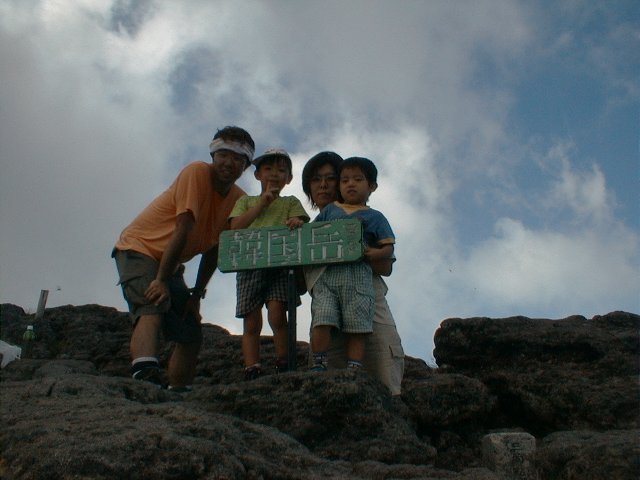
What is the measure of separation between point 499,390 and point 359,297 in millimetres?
1344

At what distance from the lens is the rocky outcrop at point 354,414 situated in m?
2.44

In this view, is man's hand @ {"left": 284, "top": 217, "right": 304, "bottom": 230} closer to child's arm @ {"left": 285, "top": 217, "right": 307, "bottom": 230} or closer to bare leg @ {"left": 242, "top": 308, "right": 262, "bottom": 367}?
child's arm @ {"left": 285, "top": 217, "right": 307, "bottom": 230}

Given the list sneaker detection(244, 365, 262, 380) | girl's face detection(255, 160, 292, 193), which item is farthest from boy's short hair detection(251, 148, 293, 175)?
sneaker detection(244, 365, 262, 380)

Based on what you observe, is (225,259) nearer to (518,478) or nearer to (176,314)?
(176,314)

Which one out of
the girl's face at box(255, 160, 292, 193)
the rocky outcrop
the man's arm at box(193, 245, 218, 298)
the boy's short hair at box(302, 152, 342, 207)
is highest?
the boy's short hair at box(302, 152, 342, 207)

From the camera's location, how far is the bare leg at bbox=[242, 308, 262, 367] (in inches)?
187

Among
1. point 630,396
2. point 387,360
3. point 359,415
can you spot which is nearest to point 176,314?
point 387,360

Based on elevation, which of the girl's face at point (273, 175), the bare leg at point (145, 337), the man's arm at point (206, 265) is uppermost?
the girl's face at point (273, 175)

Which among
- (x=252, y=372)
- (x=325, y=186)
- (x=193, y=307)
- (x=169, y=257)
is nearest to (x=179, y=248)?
(x=169, y=257)

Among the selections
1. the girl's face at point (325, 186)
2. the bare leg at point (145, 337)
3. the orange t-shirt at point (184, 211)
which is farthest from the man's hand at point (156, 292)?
the girl's face at point (325, 186)

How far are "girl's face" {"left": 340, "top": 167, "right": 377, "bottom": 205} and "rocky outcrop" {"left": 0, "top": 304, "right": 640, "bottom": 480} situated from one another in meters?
1.32

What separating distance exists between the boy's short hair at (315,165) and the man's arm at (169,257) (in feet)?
3.18

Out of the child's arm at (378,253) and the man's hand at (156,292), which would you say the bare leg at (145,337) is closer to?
the man's hand at (156,292)

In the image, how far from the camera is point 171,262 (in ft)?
16.3
